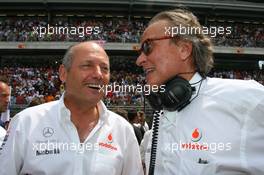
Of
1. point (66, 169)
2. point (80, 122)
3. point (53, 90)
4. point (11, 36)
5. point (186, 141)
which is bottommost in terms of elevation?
point (53, 90)

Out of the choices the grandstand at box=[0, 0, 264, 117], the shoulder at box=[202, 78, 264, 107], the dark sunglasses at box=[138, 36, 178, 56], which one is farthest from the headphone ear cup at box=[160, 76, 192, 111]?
the grandstand at box=[0, 0, 264, 117]

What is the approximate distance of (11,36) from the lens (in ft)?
102

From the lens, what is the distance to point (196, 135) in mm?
2098

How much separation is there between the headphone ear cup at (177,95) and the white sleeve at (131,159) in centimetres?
88

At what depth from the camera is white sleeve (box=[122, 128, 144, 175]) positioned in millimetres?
2990

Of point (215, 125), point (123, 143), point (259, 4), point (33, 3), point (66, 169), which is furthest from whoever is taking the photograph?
point (259, 4)

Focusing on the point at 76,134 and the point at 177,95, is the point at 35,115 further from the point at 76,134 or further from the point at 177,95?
the point at 177,95

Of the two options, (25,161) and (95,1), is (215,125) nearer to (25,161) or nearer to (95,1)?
(25,161)

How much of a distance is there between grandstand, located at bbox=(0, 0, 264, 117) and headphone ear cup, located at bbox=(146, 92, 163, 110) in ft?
88.7

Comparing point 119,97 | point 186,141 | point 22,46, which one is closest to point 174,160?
point 186,141

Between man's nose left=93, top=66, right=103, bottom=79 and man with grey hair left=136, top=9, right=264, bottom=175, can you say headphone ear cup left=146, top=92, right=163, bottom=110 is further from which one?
man's nose left=93, top=66, right=103, bottom=79

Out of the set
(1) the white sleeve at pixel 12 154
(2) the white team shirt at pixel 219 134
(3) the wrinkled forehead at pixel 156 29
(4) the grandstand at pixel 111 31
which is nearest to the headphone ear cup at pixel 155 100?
(2) the white team shirt at pixel 219 134

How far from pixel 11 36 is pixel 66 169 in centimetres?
3002

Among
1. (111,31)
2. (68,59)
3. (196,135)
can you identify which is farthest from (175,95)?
(111,31)
